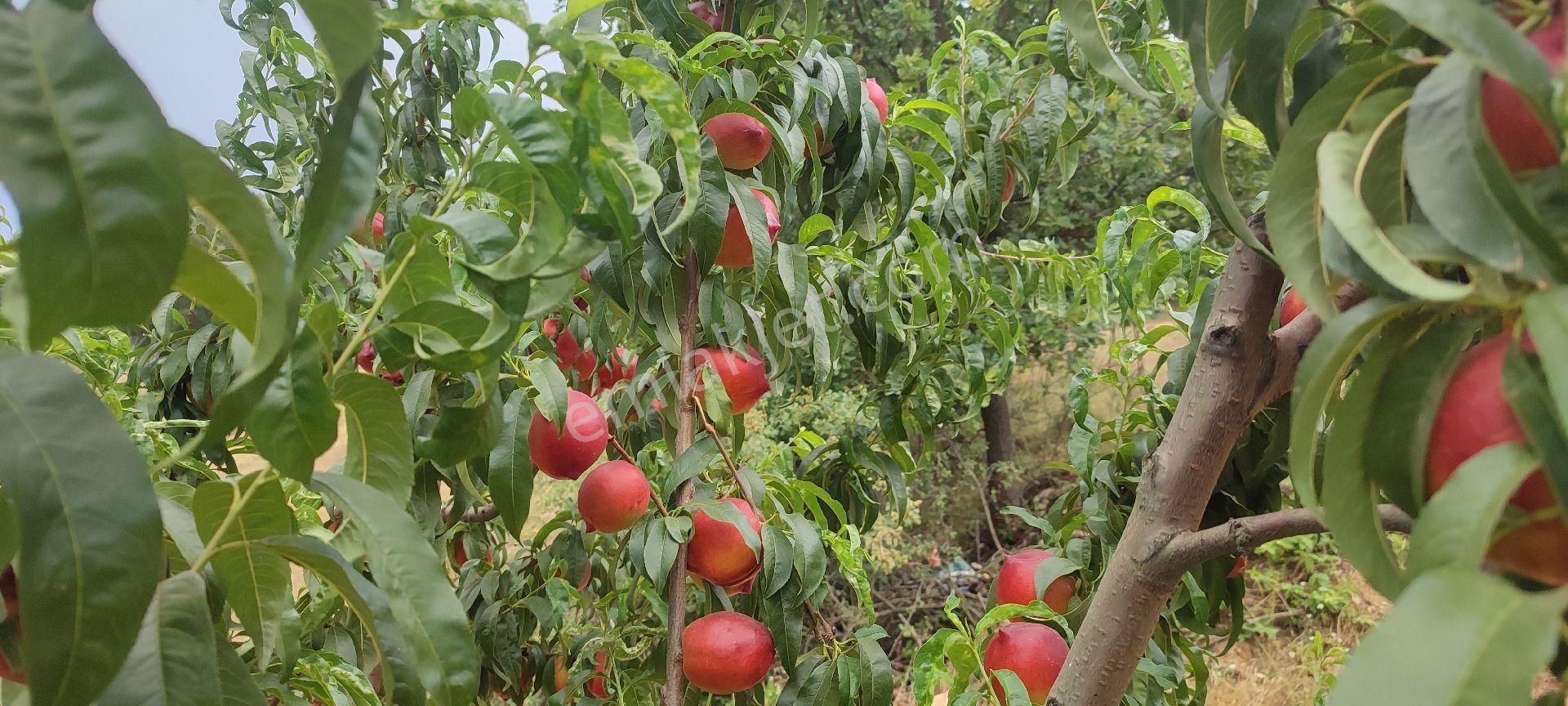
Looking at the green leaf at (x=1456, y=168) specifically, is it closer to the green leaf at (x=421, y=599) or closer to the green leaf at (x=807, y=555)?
the green leaf at (x=421, y=599)

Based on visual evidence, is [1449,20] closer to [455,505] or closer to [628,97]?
[628,97]

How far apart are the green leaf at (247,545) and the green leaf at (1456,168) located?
31cm

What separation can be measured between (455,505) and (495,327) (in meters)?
0.64

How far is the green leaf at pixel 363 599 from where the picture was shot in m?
0.25

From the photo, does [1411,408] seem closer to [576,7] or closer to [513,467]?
[576,7]

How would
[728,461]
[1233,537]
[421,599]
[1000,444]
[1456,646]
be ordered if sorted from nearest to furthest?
[1456,646] → [421,599] → [1233,537] → [728,461] → [1000,444]

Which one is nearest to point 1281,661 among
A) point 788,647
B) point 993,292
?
point 993,292

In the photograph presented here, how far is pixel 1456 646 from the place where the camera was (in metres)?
0.14

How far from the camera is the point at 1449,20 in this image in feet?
0.53

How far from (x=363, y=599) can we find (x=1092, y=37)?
28 centimetres

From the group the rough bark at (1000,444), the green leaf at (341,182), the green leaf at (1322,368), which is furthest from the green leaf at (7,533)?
the rough bark at (1000,444)

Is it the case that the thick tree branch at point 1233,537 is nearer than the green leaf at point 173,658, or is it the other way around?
the green leaf at point 173,658

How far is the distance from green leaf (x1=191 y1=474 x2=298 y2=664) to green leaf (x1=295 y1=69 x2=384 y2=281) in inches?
4.1

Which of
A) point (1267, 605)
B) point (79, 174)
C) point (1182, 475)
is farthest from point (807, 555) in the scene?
point (1267, 605)
